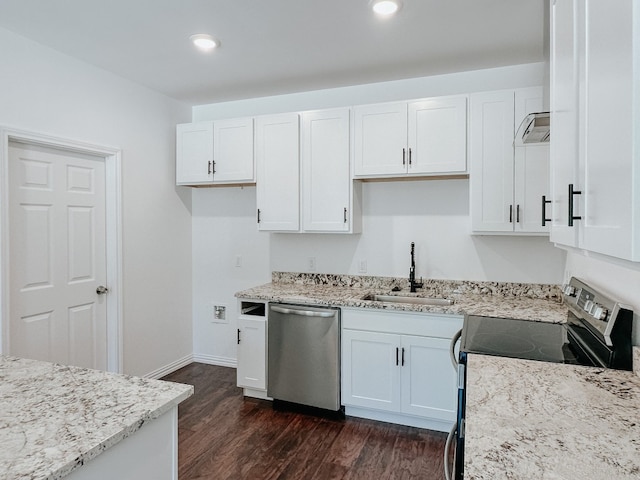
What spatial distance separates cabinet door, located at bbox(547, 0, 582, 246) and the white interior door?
304cm

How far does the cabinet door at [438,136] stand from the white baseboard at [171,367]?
9.42 ft

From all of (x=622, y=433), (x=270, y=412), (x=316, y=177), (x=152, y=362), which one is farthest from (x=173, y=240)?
(x=622, y=433)

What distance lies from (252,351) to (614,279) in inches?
95.7

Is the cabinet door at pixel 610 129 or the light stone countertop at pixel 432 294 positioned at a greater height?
the cabinet door at pixel 610 129

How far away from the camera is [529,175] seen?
268cm

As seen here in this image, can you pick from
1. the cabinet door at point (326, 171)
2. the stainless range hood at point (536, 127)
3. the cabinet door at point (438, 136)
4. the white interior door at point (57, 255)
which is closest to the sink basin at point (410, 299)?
the cabinet door at point (326, 171)

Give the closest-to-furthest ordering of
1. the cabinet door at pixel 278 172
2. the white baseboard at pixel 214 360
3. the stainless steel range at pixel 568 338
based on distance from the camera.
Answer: the stainless steel range at pixel 568 338 → the cabinet door at pixel 278 172 → the white baseboard at pixel 214 360

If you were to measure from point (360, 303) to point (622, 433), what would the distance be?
1922 millimetres

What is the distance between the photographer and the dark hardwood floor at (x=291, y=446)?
7.59ft

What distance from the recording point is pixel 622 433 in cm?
97

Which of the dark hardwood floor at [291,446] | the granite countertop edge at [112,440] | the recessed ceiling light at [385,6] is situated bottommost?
the dark hardwood floor at [291,446]

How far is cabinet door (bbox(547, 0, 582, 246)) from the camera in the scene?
3.70 feet

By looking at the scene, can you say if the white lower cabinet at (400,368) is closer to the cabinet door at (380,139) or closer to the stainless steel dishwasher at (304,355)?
the stainless steel dishwasher at (304,355)

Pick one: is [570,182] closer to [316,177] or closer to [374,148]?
[374,148]
